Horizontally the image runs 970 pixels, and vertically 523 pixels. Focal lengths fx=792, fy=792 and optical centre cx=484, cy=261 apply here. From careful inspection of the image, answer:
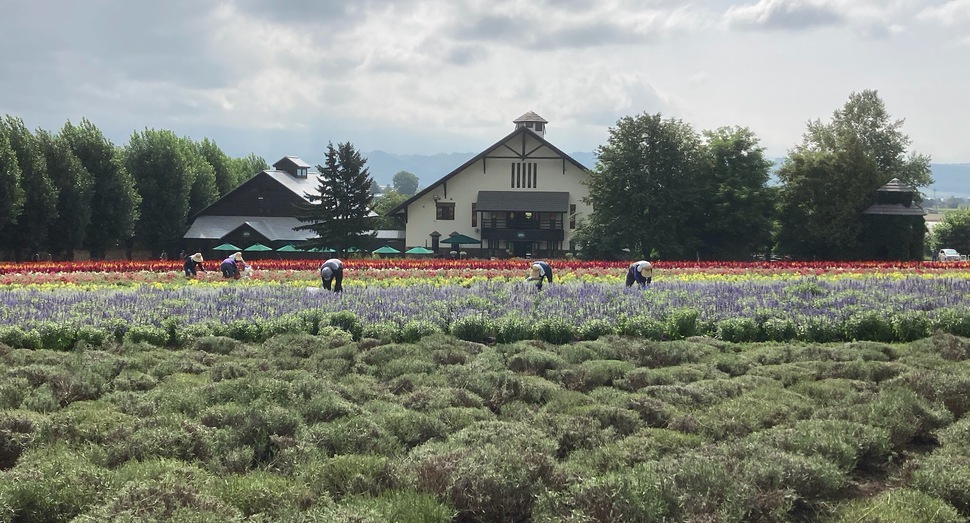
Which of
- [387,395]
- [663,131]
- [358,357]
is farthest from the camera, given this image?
[663,131]

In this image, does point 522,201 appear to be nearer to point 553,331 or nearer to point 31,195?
point 31,195

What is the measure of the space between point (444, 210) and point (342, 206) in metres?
10.3

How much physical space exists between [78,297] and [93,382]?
745 centimetres

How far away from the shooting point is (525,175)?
6175 centimetres

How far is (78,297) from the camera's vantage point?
16.2 m

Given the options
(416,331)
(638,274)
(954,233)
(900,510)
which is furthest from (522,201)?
(900,510)

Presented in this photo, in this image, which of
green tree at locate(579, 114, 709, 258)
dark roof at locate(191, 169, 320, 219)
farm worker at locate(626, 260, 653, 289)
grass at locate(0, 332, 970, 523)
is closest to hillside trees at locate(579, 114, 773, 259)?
green tree at locate(579, 114, 709, 258)

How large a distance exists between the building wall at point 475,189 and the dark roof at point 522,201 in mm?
561

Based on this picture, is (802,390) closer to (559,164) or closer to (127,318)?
(127,318)

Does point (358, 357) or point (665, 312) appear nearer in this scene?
point (358, 357)

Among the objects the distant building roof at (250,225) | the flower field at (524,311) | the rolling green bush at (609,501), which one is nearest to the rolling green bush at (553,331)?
the flower field at (524,311)

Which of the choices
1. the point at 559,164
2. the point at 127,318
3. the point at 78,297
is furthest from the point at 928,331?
the point at 559,164

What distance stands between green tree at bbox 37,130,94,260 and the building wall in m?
23.2

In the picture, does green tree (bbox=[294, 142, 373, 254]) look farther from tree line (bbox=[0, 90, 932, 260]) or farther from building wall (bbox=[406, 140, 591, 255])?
building wall (bbox=[406, 140, 591, 255])
